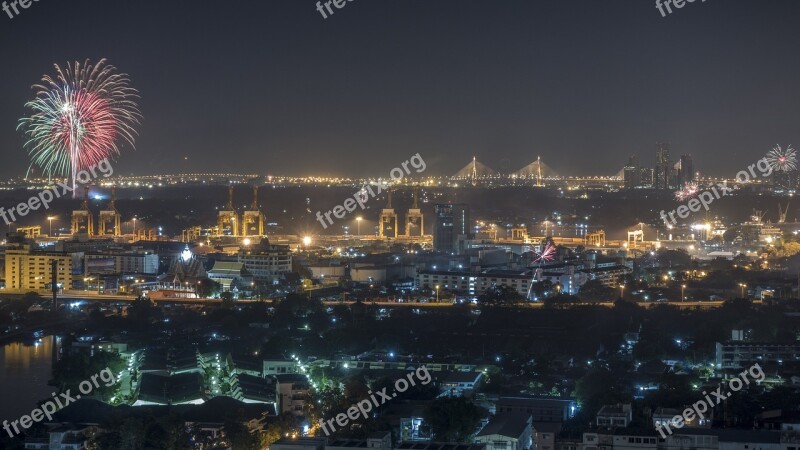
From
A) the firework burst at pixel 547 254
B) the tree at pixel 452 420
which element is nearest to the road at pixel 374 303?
the firework burst at pixel 547 254

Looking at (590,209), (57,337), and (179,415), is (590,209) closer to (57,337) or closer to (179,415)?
(57,337)

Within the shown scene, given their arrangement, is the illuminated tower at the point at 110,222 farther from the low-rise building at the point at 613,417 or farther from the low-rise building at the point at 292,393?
the low-rise building at the point at 613,417

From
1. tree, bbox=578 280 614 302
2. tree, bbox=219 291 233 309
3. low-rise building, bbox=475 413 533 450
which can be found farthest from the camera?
tree, bbox=578 280 614 302

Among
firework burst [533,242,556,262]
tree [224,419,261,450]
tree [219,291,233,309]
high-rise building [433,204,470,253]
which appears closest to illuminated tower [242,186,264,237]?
high-rise building [433,204,470,253]

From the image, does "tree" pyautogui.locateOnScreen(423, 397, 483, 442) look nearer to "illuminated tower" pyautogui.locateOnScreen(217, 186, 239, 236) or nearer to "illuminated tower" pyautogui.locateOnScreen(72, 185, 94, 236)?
"illuminated tower" pyautogui.locateOnScreen(217, 186, 239, 236)

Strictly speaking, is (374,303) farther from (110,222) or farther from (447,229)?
(110,222)

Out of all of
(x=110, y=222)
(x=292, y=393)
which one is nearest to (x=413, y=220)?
(x=110, y=222)
